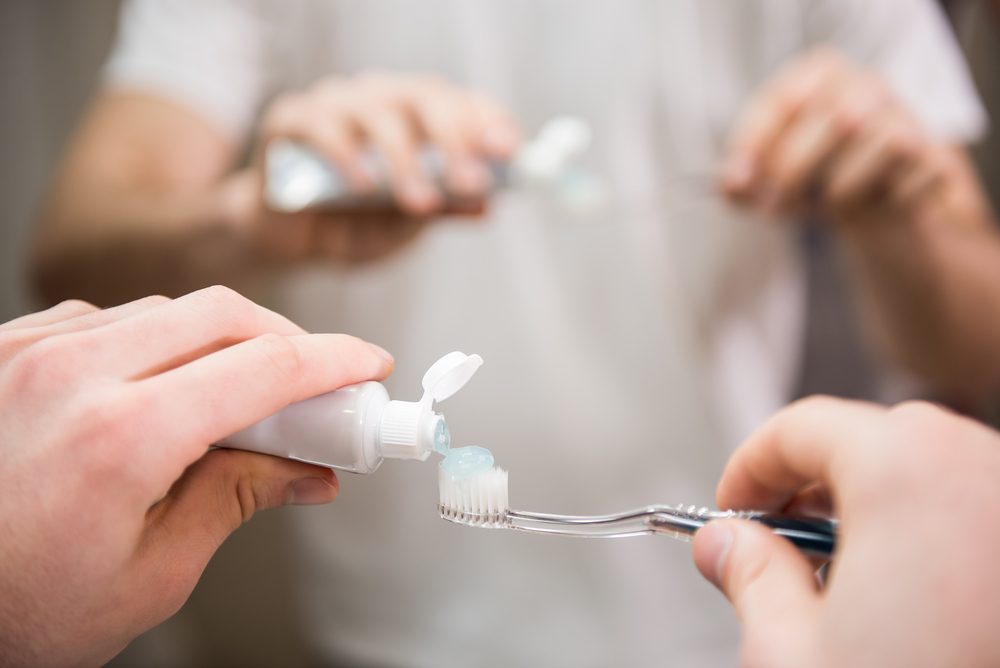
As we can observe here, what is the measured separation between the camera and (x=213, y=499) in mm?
229

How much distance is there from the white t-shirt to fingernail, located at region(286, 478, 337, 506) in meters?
0.28

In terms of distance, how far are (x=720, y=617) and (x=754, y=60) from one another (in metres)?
0.53

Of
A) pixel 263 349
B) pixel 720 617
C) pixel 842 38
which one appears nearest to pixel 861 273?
pixel 842 38

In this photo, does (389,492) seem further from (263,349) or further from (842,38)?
(842,38)

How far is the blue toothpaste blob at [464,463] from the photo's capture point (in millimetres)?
248

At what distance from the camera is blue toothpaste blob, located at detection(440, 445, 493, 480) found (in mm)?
248

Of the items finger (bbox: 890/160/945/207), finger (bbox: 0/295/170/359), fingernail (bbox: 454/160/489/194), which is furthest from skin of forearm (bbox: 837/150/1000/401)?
finger (bbox: 0/295/170/359)

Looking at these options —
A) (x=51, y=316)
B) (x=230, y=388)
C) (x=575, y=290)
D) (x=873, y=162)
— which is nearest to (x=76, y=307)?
(x=51, y=316)

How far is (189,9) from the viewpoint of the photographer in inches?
24.6

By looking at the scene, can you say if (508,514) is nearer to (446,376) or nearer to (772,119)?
(446,376)

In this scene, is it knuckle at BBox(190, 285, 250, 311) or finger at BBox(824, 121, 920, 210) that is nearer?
knuckle at BBox(190, 285, 250, 311)

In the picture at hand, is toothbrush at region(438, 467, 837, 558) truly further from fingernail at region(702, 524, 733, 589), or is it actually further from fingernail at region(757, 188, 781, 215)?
fingernail at region(757, 188, 781, 215)

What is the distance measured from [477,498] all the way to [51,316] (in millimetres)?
179

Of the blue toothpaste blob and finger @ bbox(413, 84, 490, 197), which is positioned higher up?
finger @ bbox(413, 84, 490, 197)
